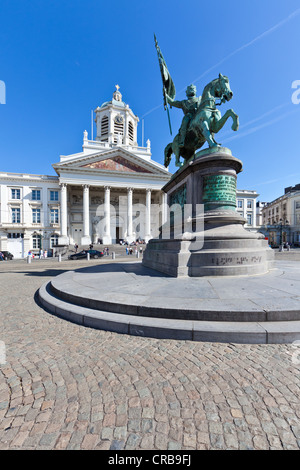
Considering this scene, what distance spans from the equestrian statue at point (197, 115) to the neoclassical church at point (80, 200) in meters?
33.1

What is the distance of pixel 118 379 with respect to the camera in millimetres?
2176

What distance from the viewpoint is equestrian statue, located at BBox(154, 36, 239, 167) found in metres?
7.15

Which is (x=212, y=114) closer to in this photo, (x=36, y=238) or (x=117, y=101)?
(x=36, y=238)

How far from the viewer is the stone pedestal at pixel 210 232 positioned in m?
5.87

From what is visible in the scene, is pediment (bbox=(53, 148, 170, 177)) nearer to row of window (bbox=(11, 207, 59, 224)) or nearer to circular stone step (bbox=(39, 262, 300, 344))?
row of window (bbox=(11, 207, 59, 224))

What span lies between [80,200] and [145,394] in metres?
50.3

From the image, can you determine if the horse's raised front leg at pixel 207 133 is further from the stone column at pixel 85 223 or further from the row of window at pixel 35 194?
the row of window at pixel 35 194

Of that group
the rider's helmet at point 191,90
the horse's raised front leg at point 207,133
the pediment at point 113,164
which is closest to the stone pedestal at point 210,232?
the horse's raised front leg at point 207,133

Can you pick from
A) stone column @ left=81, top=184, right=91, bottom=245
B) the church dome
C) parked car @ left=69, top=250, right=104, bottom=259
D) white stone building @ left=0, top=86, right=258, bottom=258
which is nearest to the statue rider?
parked car @ left=69, top=250, right=104, bottom=259

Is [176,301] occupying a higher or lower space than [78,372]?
higher

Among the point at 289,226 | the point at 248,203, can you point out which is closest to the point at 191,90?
the point at 248,203

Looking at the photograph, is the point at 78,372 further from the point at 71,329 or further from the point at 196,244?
the point at 196,244
